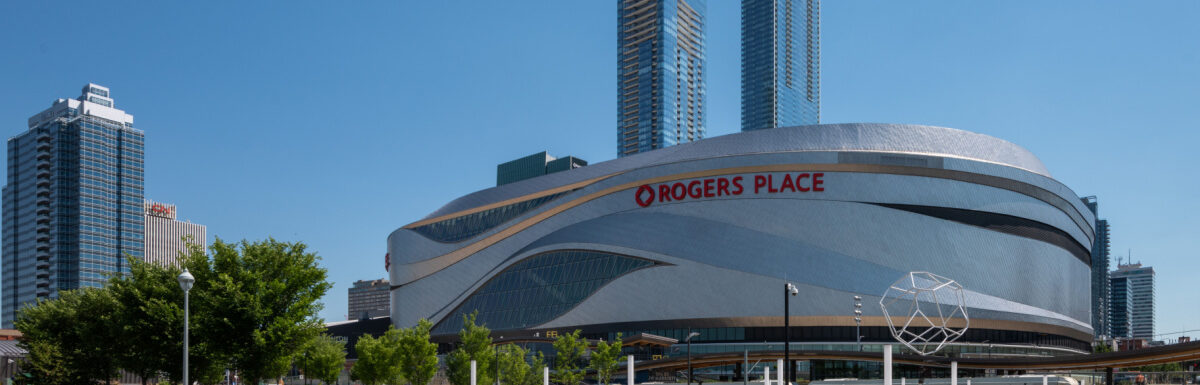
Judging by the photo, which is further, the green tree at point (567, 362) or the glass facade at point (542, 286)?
the glass facade at point (542, 286)

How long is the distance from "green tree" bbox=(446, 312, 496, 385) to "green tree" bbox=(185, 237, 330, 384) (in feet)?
66.9

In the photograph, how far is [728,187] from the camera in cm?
10044

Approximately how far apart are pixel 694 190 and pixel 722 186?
3.56 m

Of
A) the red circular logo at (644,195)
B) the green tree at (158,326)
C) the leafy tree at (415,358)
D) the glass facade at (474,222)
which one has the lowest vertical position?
the leafy tree at (415,358)

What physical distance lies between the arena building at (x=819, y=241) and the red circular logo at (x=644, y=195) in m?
0.20

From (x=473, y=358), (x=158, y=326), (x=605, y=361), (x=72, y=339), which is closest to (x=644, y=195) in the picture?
(x=605, y=361)

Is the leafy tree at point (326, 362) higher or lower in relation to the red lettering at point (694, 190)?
lower

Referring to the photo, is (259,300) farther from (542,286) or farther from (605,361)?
(542,286)

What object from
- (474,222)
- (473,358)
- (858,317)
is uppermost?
(474,222)

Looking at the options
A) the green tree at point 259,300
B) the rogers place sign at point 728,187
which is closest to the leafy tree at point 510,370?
the green tree at point 259,300

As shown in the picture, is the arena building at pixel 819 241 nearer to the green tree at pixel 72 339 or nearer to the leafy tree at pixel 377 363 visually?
the leafy tree at pixel 377 363

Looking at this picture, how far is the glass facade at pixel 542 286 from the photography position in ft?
354

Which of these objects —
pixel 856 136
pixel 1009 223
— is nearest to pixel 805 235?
pixel 856 136

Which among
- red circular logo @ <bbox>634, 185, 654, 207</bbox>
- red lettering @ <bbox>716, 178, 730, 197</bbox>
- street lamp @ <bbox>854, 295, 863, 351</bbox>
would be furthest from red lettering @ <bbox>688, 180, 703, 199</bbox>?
street lamp @ <bbox>854, 295, 863, 351</bbox>
